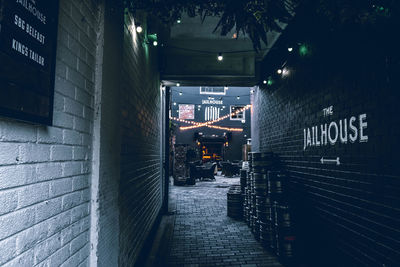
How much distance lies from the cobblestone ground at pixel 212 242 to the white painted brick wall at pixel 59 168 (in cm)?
256

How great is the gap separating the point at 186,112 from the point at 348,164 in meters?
17.8

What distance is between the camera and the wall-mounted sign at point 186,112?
2017cm

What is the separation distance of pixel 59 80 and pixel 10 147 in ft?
1.86

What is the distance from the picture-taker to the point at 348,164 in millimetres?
2832

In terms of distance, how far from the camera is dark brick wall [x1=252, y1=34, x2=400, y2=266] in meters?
2.22

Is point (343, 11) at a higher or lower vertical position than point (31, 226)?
higher

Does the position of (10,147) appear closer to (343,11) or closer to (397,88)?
(343,11)

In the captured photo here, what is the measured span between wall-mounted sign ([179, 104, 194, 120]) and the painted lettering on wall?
16526 mm

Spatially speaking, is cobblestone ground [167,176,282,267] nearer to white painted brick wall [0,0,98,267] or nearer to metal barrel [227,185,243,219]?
metal barrel [227,185,243,219]

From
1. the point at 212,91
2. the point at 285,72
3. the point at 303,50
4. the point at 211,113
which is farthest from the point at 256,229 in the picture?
the point at 212,91

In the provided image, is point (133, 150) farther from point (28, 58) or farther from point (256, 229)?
point (256, 229)

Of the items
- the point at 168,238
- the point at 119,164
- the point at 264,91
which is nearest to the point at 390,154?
the point at 119,164

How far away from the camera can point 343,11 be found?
1.82 metres

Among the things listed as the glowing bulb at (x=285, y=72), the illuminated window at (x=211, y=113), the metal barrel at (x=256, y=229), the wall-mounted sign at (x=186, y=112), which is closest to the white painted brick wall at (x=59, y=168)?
the metal barrel at (x=256, y=229)
